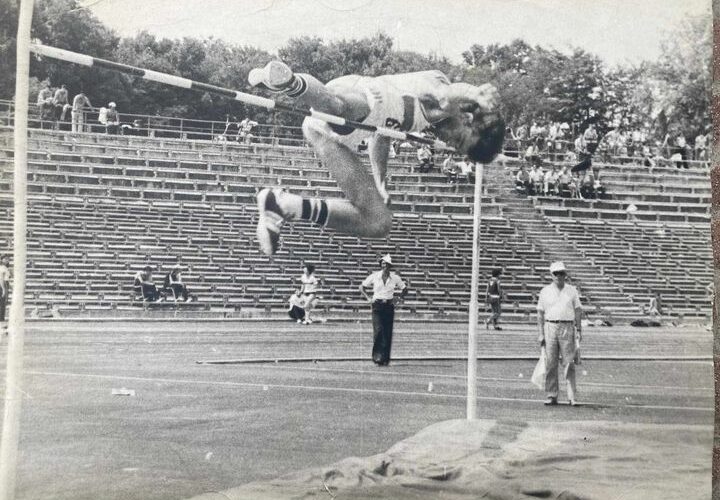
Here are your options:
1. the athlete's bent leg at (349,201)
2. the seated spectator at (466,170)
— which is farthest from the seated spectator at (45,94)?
the seated spectator at (466,170)

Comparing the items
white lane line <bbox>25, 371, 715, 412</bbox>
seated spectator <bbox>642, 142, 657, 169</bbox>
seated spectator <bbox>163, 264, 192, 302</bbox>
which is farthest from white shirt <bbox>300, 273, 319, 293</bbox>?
seated spectator <bbox>642, 142, 657, 169</bbox>

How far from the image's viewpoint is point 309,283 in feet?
17.9

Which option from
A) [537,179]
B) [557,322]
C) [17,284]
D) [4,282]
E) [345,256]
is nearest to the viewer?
[17,284]

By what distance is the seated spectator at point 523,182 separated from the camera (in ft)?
18.7

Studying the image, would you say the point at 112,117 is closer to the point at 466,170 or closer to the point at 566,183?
the point at 466,170

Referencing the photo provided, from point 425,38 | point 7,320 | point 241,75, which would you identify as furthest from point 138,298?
point 425,38

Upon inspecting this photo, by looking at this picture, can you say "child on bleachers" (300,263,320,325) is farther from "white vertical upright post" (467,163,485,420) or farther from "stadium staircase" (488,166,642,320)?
"stadium staircase" (488,166,642,320)

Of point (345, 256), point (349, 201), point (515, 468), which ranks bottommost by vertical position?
point (515, 468)

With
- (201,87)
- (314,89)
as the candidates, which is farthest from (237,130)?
(314,89)

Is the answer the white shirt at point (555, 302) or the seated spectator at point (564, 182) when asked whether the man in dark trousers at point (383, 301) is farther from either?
the seated spectator at point (564, 182)

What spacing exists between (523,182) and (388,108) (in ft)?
2.92

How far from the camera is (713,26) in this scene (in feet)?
20.1

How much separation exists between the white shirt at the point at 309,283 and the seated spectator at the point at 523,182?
50.8 inches

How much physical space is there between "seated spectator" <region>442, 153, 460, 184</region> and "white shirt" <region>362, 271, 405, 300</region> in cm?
65
